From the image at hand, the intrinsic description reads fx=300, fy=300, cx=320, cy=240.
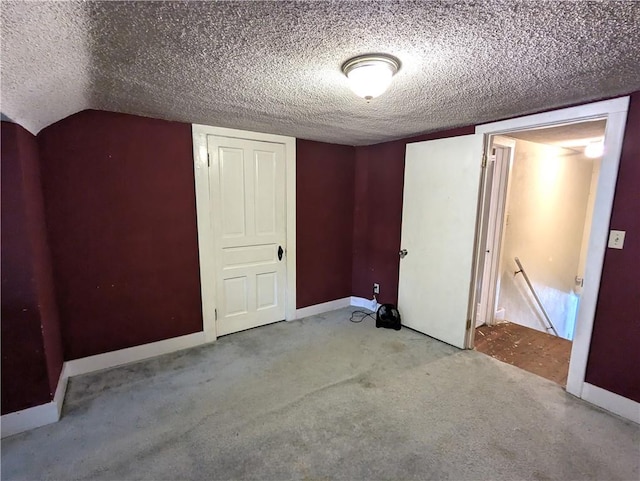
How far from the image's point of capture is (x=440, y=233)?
120 inches

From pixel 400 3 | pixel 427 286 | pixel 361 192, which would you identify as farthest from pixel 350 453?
pixel 361 192

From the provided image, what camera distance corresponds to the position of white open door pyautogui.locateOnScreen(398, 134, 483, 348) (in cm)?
281

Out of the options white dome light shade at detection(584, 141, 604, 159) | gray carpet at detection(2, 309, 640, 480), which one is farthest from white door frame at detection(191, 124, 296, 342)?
white dome light shade at detection(584, 141, 604, 159)

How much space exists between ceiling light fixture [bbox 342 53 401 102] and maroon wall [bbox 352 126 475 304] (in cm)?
188

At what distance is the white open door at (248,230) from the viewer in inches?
117

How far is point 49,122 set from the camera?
2098 millimetres

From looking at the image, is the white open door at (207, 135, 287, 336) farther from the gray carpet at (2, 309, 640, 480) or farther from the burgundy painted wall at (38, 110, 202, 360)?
the gray carpet at (2, 309, 640, 480)

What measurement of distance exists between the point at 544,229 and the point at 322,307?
307 centimetres

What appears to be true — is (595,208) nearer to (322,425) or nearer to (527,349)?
(527,349)

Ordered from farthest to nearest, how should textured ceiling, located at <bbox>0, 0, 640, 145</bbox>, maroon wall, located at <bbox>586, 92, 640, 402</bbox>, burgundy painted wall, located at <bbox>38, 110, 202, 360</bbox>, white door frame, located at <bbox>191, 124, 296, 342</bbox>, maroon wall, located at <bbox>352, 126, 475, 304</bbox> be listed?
maroon wall, located at <bbox>352, 126, 475, 304</bbox>
white door frame, located at <bbox>191, 124, 296, 342</bbox>
burgundy painted wall, located at <bbox>38, 110, 202, 360</bbox>
maroon wall, located at <bbox>586, 92, 640, 402</bbox>
textured ceiling, located at <bbox>0, 0, 640, 145</bbox>

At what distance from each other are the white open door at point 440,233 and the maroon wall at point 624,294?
0.94 meters

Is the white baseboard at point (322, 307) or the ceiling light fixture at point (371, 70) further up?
the ceiling light fixture at point (371, 70)

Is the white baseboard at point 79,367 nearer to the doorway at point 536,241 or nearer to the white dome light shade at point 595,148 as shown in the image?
the doorway at point 536,241

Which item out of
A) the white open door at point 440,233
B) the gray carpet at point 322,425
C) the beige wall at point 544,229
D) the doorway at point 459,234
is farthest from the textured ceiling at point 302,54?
the gray carpet at point 322,425
